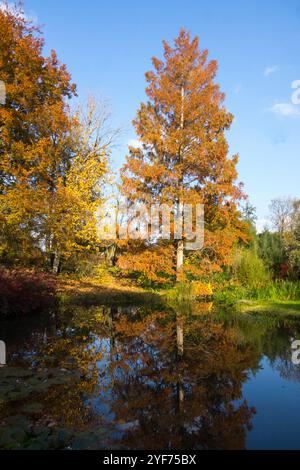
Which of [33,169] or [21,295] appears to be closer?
[21,295]

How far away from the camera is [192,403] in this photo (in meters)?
3.70

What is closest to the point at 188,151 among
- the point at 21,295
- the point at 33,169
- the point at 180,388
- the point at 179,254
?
the point at 179,254

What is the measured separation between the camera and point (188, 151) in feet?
43.3

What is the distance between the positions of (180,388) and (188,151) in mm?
10587

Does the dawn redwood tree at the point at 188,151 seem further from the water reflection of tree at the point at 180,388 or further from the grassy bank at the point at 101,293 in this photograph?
the water reflection of tree at the point at 180,388

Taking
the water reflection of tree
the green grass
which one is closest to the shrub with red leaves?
the water reflection of tree

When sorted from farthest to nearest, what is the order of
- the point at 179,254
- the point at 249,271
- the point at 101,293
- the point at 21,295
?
the point at 179,254 → the point at 249,271 → the point at 101,293 → the point at 21,295

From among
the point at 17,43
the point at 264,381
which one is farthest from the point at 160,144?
the point at 264,381

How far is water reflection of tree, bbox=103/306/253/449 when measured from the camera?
3.03m

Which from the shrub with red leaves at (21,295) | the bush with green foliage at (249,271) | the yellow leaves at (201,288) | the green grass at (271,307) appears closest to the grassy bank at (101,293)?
the yellow leaves at (201,288)

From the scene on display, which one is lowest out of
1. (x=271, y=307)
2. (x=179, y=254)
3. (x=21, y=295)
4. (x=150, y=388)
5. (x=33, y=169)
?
(x=150, y=388)

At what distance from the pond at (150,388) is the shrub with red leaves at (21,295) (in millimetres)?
981

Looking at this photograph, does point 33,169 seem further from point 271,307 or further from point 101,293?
point 271,307

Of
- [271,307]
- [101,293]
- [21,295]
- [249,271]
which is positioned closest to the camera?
[21,295]
